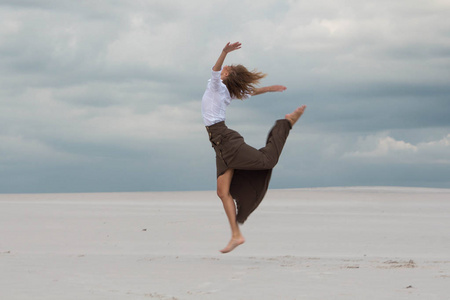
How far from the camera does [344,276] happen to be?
5.43 meters

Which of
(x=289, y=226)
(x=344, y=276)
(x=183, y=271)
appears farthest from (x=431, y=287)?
(x=289, y=226)

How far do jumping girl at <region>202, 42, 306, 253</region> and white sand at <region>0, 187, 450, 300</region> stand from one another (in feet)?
2.20

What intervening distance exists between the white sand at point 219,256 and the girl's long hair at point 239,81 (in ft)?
5.91

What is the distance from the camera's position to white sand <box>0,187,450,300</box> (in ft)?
15.8

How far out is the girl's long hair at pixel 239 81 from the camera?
6762 mm

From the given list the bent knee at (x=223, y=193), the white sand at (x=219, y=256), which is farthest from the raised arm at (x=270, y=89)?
the white sand at (x=219, y=256)

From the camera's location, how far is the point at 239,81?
677 centimetres

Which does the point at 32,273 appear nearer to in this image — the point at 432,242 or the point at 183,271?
the point at 183,271

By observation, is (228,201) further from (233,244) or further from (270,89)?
(270,89)

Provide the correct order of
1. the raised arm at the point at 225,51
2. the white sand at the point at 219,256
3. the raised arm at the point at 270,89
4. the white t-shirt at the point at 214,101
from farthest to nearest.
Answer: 1. the raised arm at the point at 270,89
2. the white t-shirt at the point at 214,101
3. the raised arm at the point at 225,51
4. the white sand at the point at 219,256

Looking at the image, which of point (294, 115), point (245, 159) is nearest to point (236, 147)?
point (245, 159)

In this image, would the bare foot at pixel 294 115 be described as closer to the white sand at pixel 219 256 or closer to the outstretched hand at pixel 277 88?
the outstretched hand at pixel 277 88

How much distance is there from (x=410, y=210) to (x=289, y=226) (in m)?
5.33

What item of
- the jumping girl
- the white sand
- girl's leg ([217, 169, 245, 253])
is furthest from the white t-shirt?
the white sand
